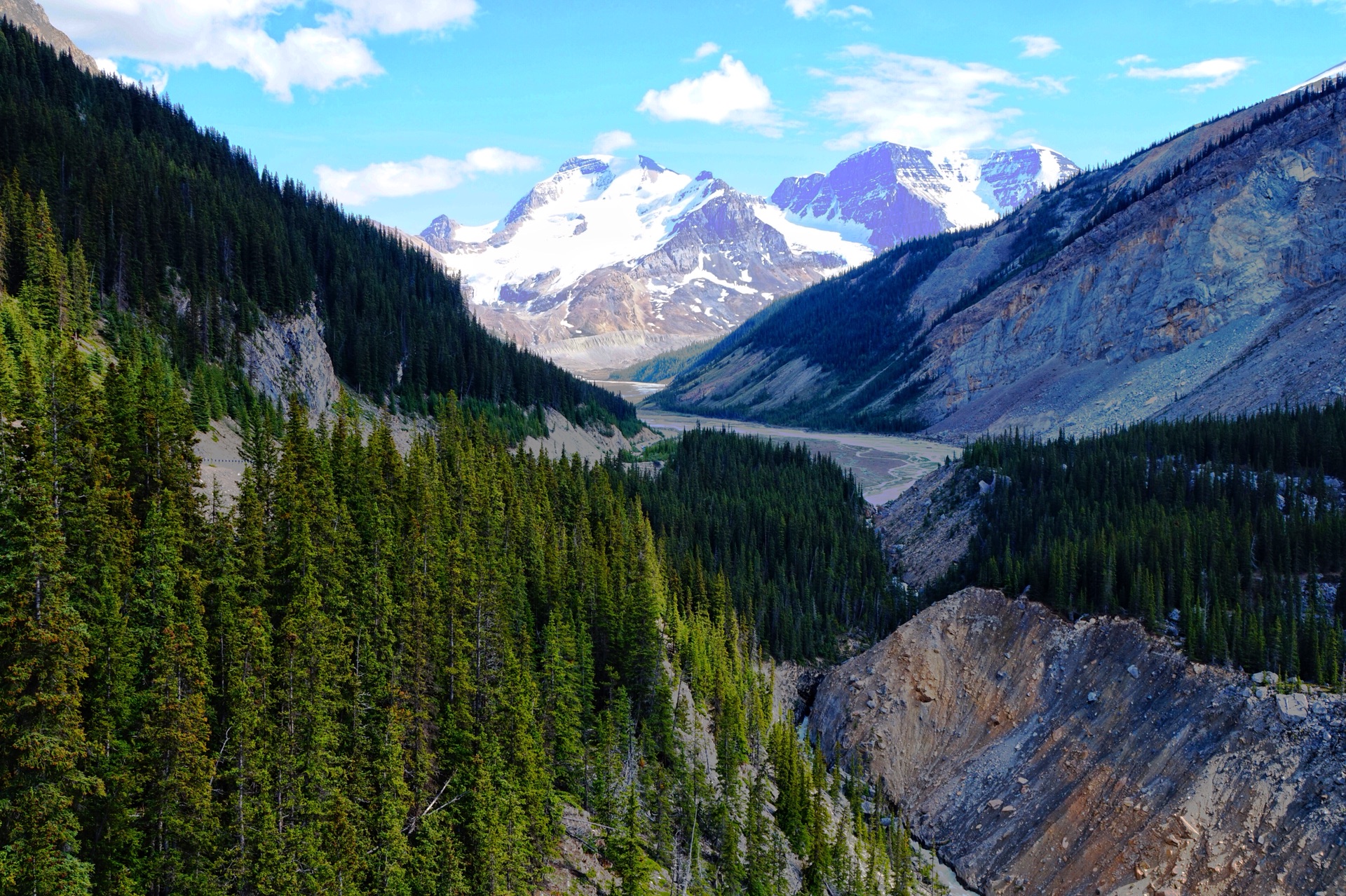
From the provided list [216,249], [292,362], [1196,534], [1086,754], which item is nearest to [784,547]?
[1196,534]

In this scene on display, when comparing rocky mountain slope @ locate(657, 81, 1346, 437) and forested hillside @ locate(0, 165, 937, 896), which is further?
rocky mountain slope @ locate(657, 81, 1346, 437)

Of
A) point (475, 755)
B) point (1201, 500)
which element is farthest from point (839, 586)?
point (475, 755)

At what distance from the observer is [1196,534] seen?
64688mm

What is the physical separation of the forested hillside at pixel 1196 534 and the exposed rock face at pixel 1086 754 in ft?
9.29

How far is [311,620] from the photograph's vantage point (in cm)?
3123

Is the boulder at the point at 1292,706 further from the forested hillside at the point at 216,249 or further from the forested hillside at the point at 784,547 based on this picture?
the forested hillside at the point at 216,249

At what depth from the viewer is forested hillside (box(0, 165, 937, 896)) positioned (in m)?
24.1

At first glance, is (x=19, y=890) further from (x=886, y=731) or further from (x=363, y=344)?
(x=363, y=344)

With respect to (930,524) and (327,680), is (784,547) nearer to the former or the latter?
(930,524)

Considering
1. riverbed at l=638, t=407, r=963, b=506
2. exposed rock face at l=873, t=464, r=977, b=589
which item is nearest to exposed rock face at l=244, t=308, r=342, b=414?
exposed rock face at l=873, t=464, r=977, b=589

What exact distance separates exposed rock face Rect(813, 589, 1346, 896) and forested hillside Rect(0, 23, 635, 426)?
61.9 metres

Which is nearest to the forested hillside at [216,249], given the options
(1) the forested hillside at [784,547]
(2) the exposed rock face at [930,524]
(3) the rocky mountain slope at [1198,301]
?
(1) the forested hillside at [784,547]

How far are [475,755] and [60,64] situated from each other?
12476cm

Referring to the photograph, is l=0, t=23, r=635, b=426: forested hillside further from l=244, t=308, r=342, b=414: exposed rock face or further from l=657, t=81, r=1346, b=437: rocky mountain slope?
l=657, t=81, r=1346, b=437: rocky mountain slope
